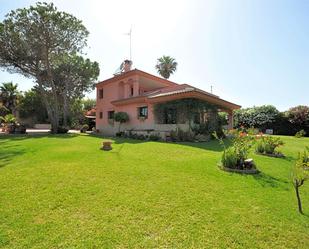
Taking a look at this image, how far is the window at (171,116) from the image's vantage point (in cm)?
1806

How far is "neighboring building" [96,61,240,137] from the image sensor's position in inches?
679

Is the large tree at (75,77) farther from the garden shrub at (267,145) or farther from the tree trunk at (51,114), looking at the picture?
the garden shrub at (267,145)

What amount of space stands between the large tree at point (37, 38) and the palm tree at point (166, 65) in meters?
18.8

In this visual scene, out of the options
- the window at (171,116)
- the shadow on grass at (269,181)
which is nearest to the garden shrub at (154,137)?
the window at (171,116)

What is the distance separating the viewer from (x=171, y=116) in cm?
1848

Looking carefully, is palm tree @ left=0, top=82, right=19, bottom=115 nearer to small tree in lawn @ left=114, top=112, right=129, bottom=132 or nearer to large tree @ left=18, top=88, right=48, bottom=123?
large tree @ left=18, top=88, right=48, bottom=123

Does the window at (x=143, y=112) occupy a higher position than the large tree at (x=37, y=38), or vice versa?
the large tree at (x=37, y=38)

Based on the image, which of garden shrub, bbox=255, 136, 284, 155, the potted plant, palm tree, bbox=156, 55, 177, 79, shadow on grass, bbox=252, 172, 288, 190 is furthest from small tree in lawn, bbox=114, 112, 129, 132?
palm tree, bbox=156, 55, 177, 79

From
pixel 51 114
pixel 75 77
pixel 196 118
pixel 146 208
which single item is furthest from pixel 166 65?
pixel 146 208

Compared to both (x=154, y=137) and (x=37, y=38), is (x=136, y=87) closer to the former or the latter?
(x=154, y=137)

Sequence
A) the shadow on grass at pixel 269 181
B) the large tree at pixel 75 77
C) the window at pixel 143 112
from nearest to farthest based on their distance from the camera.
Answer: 1. the shadow on grass at pixel 269 181
2. the window at pixel 143 112
3. the large tree at pixel 75 77

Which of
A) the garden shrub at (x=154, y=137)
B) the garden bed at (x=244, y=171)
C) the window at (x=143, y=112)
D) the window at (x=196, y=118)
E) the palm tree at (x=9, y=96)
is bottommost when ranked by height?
the garden bed at (x=244, y=171)

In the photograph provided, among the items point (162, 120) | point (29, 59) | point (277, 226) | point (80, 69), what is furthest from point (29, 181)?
point (80, 69)

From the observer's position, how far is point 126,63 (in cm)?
2736
